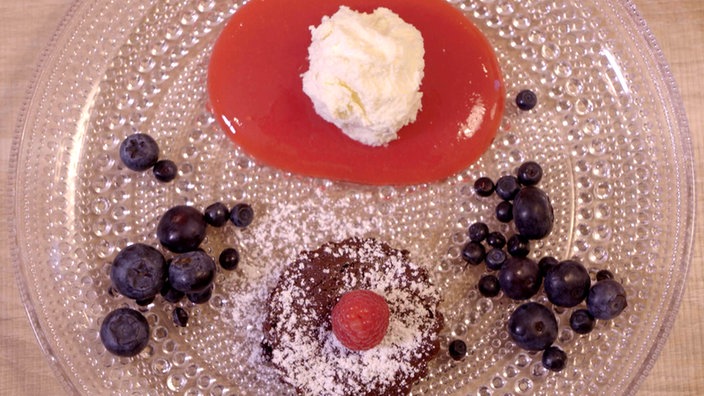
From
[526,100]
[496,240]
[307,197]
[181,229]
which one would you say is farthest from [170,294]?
[526,100]

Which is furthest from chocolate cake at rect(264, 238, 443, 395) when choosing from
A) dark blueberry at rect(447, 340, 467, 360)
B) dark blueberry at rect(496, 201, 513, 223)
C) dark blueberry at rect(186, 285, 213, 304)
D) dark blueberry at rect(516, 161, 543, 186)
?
dark blueberry at rect(516, 161, 543, 186)

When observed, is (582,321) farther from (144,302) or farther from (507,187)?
(144,302)

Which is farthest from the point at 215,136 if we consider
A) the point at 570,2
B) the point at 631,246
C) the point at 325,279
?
the point at 631,246

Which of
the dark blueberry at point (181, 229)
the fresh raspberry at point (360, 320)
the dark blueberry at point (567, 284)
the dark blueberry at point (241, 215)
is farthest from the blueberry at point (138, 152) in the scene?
the dark blueberry at point (567, 284)

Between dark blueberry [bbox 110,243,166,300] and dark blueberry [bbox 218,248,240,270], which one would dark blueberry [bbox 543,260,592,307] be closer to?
dark blueberry [bbox 218,248,240,270]

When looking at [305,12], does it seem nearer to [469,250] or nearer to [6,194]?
[469,250]

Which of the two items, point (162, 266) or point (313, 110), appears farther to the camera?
point (313, 110)
